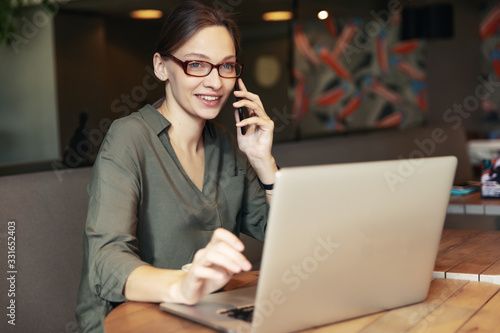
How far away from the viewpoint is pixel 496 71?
7.51 metres

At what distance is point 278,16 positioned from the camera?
4.53m

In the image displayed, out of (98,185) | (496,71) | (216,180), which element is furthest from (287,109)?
(496,71)

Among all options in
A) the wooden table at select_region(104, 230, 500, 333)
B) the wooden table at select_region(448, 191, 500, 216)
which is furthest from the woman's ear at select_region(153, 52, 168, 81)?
the wooden table at select_region(448, 191, 500, 216)

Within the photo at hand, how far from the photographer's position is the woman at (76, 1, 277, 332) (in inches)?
49.3

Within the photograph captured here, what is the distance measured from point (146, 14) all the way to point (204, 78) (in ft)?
6.21

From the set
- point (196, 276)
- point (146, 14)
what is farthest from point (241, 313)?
point (146, 14)

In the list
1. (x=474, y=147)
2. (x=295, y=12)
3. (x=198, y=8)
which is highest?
(x=295, y=12)

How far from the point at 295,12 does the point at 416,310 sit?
389cm

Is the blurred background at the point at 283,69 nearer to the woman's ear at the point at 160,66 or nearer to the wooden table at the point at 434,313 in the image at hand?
the woman's ear at the point at 160,66

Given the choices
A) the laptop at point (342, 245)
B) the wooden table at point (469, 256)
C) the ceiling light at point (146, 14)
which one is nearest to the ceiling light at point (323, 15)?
the ceiling light at point (146, 14)

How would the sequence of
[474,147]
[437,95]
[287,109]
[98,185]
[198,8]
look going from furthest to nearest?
[437,95]
[474,147]
[287,109]
[198,8]
[98,185]

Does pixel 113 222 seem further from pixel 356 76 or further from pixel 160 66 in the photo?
pixel 356 76

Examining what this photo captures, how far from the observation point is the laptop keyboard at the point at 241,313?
1.05m

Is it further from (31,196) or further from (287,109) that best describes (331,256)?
(287,109)
